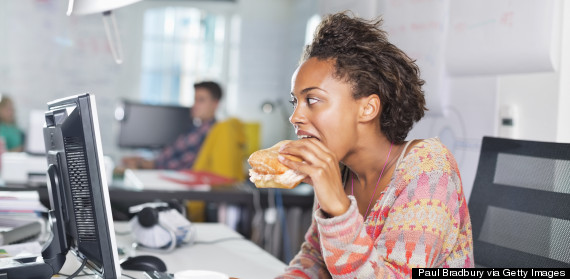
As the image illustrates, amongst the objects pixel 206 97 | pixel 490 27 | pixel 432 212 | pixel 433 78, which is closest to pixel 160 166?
pixel 206 97

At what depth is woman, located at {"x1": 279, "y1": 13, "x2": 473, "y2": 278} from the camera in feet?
3.65

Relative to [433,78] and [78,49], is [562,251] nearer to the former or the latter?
[433,78]

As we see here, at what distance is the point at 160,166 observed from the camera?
4.50m

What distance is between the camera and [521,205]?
1475 millimetres

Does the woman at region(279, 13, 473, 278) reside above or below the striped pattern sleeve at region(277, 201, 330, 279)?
above

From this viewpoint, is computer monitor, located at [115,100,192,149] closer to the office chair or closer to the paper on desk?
the paper on desk

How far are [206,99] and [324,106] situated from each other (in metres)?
3.17

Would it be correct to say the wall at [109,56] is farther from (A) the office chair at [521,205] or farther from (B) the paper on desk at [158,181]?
(A) the office chair at [521,205]

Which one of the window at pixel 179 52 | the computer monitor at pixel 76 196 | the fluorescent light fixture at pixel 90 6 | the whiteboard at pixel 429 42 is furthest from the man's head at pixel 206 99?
the computer monitor at pixel 76 196

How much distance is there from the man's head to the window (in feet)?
7.50

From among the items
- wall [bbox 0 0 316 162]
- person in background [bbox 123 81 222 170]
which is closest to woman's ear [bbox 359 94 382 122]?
person in background [bbox 123 81 222 170]

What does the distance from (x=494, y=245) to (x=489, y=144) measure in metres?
0.27

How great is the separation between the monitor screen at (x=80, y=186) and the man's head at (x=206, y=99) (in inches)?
118

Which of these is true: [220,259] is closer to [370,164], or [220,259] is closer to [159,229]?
[159,229]
